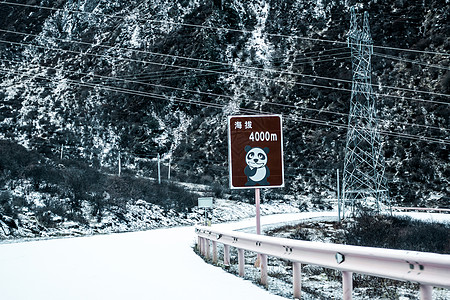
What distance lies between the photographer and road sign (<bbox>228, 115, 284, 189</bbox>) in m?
11.8

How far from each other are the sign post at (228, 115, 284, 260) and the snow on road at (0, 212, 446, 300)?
2022 mm

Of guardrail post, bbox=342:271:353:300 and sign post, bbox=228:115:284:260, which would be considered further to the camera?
sign post, bbox=228:115:284:260

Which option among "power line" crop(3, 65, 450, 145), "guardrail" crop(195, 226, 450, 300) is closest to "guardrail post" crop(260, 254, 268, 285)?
"guardrail" crop(195, 226, 450, 300)

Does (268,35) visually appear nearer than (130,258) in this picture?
No

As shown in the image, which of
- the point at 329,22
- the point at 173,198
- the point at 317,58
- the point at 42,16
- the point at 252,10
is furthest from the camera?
the point at 42,16

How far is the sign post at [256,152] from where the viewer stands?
38.5ft

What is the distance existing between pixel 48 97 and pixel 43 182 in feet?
148

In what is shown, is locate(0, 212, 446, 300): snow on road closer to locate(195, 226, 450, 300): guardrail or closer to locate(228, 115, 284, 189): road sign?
locate(195, 226, 450, 300): guardrail

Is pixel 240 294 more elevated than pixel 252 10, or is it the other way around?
pixel 252 10

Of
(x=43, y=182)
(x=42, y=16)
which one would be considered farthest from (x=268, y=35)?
(x=43, y=182)

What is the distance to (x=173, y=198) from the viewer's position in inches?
1516

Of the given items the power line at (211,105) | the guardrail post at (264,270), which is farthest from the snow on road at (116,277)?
the power line at (211,105)

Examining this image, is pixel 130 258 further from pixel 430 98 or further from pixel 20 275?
pixel 430 98

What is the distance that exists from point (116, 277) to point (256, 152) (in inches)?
157
